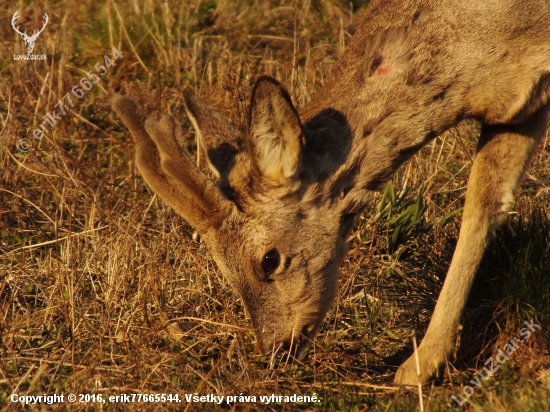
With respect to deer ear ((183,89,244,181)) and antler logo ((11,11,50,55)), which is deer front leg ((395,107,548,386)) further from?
antler logo ((11,11,50,55))

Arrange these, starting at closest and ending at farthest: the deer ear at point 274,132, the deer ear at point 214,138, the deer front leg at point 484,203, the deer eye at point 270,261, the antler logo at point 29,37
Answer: the deer ear at point 274,132
the deer eye at point 270,261
the deer ear at point 214,138
the deer front leg at point 484,203
the antler logo at point 29,37

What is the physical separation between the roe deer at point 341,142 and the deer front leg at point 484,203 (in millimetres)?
168

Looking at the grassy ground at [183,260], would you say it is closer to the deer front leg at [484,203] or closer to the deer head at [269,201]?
the deer front leg at [484,203]

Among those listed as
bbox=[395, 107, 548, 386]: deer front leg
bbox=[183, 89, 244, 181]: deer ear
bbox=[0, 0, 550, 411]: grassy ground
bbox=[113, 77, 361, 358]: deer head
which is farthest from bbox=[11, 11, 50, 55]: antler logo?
bbox=[395, 107, 548, 386]: deer front leg

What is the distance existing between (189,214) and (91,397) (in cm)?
114

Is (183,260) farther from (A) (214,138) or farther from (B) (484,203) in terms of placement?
(B) (484,203)

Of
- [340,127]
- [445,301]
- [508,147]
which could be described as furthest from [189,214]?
[508,147]

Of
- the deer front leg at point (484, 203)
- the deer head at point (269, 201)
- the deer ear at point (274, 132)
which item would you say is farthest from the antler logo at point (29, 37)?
the deer front leg at point (484, 203)

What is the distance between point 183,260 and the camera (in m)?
6.54

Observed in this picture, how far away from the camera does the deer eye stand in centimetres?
511

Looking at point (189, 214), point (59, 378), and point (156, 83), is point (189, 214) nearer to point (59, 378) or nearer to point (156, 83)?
point (59, 378)

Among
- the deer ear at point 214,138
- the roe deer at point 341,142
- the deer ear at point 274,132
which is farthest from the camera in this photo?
the deer ear at point 214,138

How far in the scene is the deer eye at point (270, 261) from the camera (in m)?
5.11

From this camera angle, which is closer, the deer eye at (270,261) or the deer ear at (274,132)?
the deer ear at (274,132)
